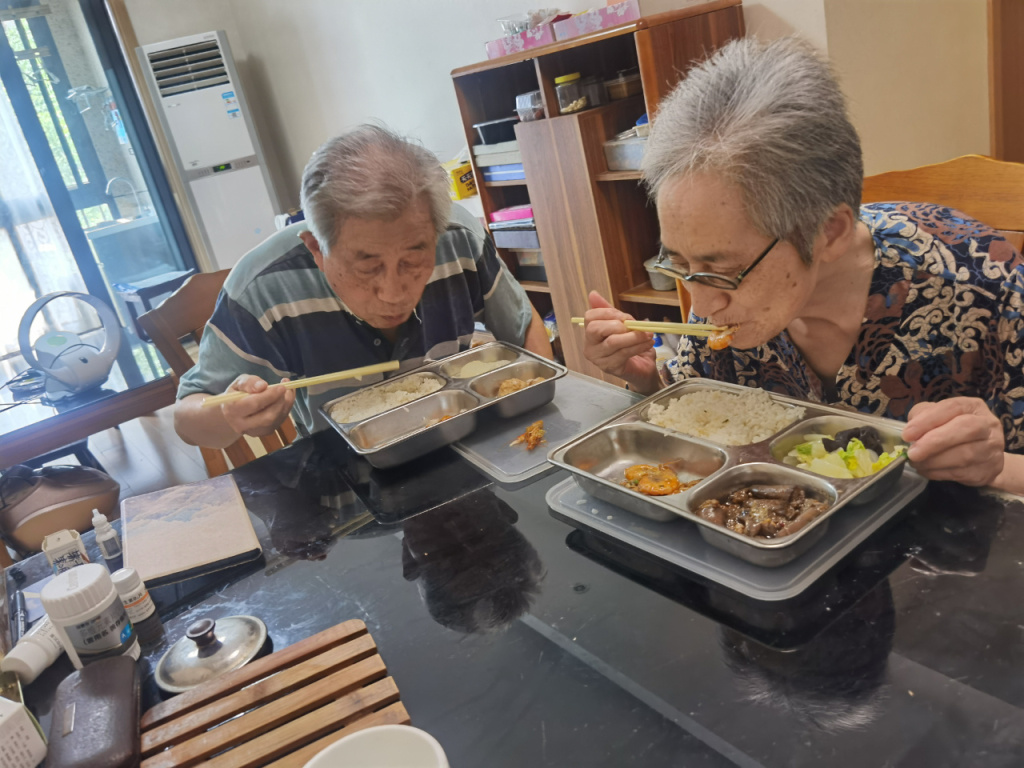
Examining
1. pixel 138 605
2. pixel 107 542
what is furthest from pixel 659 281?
pixel 138 605

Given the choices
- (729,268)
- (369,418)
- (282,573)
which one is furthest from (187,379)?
(729,268)

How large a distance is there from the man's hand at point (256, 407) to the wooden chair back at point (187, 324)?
0.60 meters

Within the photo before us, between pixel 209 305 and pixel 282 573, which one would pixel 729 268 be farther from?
pixel 209 305

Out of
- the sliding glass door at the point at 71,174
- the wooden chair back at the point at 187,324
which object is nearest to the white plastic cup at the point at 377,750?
the wooden chair back at the point at 187,324

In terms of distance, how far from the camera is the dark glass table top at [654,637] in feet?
2.62

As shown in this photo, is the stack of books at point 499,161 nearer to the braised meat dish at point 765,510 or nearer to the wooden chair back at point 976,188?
the wooden chair back at point 976,188

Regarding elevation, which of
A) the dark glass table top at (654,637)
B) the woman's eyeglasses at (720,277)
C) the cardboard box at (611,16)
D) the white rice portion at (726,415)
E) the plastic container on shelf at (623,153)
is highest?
the cardboard box at (611,16)

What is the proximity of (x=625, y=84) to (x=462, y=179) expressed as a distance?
40.5 inches

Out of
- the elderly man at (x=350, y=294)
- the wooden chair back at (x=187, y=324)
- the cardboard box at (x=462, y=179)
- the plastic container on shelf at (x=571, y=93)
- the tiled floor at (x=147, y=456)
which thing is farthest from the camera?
the tiled floor at (x=147, y=456)

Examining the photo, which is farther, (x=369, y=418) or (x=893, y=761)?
(x=369, y=418)

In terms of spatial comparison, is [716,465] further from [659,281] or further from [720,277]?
[659,281]

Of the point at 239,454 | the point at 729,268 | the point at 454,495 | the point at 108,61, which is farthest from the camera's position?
the point at 108,61

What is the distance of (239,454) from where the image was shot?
89.5 inches

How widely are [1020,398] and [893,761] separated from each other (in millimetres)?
757
